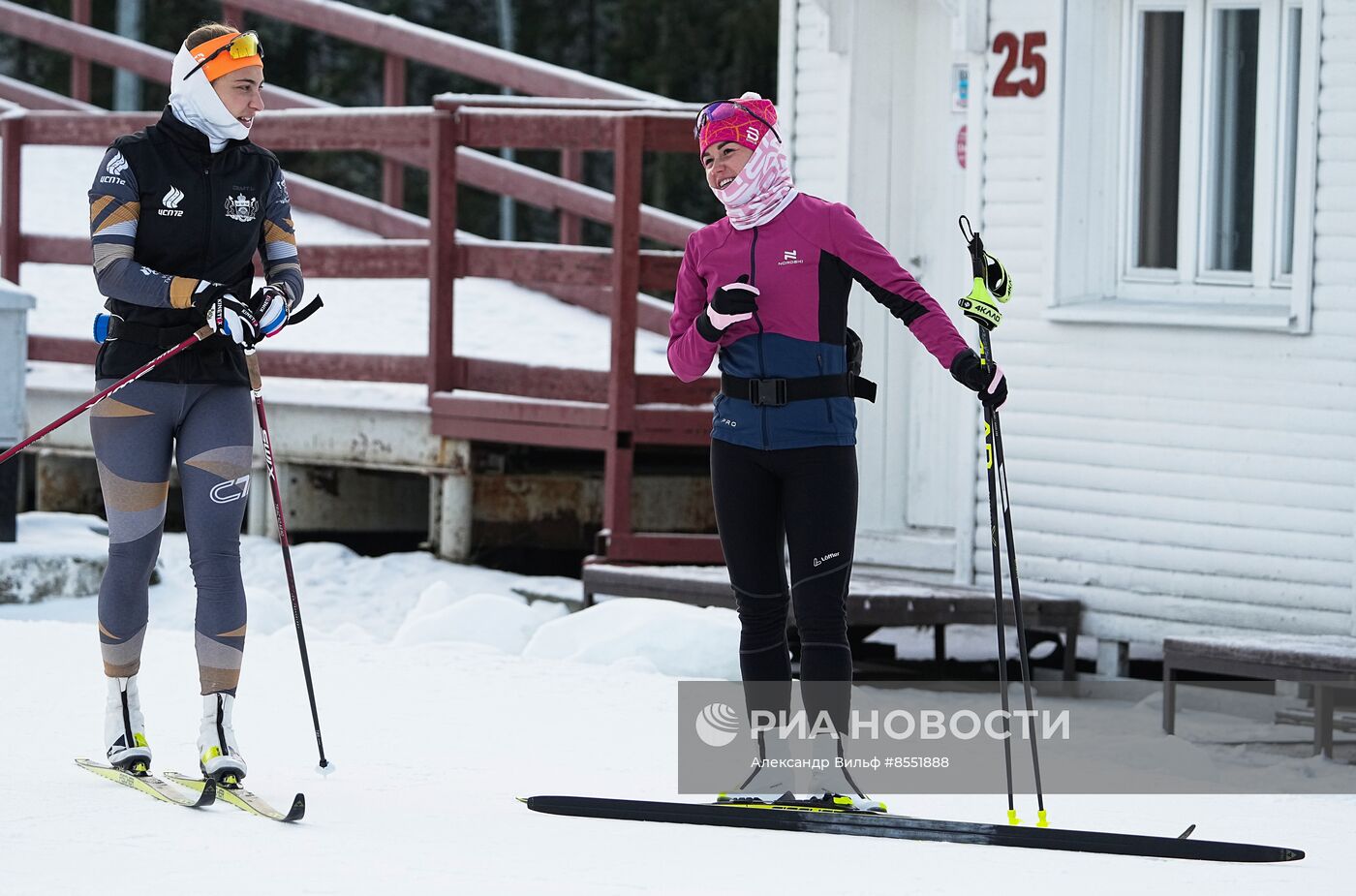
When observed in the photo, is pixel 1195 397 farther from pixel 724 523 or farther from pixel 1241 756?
pixel 724 523

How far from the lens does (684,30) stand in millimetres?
21047

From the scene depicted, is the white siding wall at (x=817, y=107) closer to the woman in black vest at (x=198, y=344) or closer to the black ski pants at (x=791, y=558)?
the black ski pants at (x=791, y=558)

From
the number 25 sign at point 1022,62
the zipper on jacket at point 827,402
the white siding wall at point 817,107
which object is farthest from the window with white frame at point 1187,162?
the zipper on jacket at point 827,402

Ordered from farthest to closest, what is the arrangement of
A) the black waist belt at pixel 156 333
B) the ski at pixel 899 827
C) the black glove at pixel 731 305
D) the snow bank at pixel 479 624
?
the snow bank at pixel 479 624 → the black waist belt at pixel 156 333 → the black glove at pixel 731 305 → the ski at pixel 899 827

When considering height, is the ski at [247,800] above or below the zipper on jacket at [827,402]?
below

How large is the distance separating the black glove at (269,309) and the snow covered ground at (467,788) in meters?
1.12

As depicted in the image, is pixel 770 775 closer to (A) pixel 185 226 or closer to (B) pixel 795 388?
(B) pixel 795 388

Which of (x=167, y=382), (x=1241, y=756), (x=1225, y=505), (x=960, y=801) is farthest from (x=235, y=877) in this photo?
(x=1225, y=505)

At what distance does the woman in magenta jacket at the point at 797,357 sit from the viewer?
4.89 metres

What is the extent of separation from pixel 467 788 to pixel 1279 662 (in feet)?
9.56

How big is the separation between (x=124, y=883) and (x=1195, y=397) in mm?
4922

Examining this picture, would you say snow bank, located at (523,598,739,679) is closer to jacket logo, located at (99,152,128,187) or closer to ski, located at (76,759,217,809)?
ski, located at (76,759,217,809)

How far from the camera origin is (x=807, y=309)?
193 inches

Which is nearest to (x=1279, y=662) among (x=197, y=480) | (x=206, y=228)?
(x=197, y=480)
